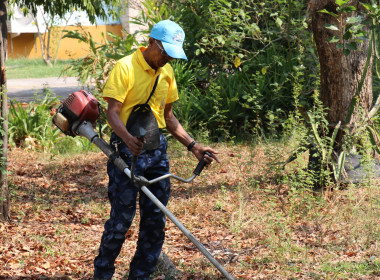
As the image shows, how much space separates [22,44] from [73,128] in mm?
32569

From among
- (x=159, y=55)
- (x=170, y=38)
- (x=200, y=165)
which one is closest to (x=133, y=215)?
(x=200, y=165)

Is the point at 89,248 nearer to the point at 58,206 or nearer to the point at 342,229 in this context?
the point at 58,206

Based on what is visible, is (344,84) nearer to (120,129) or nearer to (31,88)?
(120,129)

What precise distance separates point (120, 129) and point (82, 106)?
1.09ft

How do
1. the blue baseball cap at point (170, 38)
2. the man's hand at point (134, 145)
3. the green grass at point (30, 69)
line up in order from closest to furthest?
the man's hand at point (134, 145), the blue baseball cap at point (170, 38), the green grass at point (30, 69)

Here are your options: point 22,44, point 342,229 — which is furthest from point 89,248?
point 22,44

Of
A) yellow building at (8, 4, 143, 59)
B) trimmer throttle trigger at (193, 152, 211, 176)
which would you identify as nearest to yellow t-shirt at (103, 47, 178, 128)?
trimmer throttle trigger at (193, 152, 211, 176)

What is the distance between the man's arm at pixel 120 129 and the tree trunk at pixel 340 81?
3.12 m

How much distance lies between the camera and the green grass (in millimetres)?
22883

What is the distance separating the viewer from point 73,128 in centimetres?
374

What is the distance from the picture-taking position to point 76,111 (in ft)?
12.1

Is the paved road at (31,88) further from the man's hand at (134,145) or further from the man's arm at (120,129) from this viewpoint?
the man's hand at (134,145)

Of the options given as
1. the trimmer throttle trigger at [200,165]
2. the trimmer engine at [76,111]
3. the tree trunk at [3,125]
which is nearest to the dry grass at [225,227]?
the tree trunk at [3,125]

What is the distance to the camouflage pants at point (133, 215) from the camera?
12.5ft
